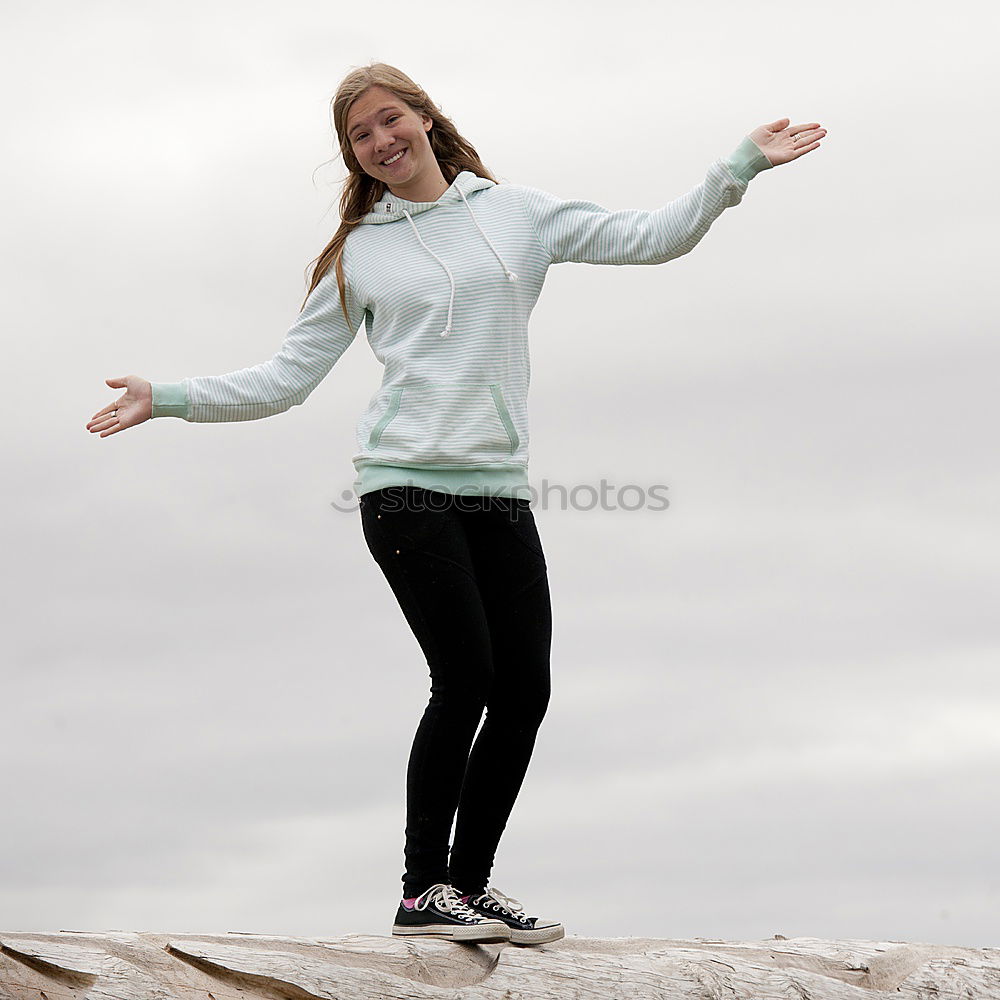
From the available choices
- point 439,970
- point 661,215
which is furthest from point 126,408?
point 439,970

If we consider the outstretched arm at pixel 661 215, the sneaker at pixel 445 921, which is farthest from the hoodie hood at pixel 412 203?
the sneaker at pixel 445 921

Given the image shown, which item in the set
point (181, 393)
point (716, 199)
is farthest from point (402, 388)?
point (716, 199)

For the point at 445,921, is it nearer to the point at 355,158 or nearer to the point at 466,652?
the point at 466,652

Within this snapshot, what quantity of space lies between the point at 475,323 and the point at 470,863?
1704 millimetres

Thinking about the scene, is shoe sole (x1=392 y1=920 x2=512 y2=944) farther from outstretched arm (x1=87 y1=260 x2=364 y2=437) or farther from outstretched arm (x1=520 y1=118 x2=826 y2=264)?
outstretched arm (x1=520 y1=118 x2=826 y2=264)

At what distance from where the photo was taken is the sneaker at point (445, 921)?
4.51 metres

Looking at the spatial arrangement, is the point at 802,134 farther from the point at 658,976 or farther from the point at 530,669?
the point at 658,976

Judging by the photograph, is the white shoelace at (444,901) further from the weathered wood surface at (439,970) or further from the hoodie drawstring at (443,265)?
the hoodie drawstring at (443,265)

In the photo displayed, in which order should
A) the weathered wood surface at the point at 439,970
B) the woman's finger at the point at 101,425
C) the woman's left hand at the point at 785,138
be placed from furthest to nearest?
the woman's finger at the point at 101,425 → the woman's left hand at the point at 785,138 → the weathered wood surface at the point at 439,970

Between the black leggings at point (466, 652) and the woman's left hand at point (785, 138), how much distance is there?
4.30 ft

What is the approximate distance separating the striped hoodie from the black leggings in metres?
0.10

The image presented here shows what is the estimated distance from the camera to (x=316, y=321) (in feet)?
16.3

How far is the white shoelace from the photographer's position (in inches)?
180

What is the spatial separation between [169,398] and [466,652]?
1270mm
